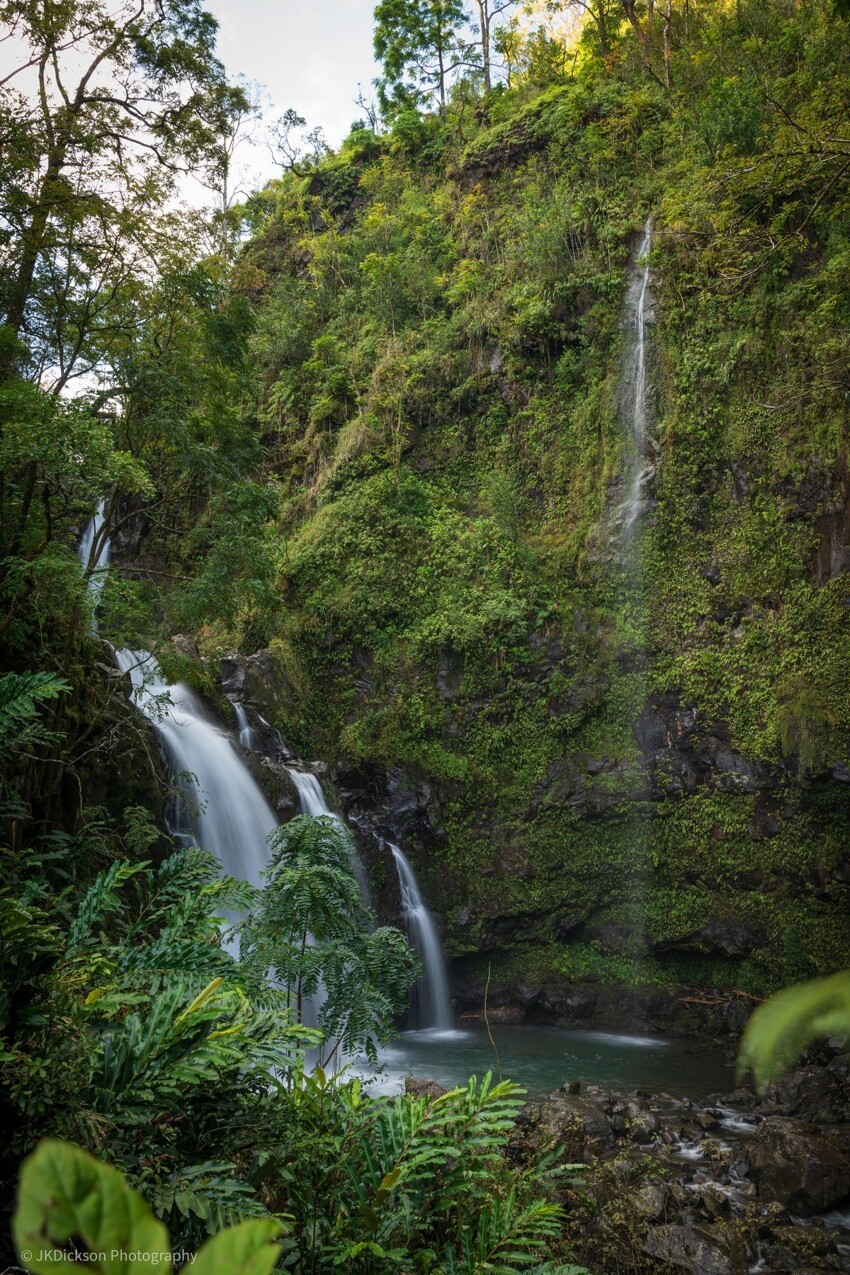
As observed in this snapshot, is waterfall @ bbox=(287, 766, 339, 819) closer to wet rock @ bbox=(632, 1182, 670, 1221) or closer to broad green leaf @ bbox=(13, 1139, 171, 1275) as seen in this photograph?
wet rock @ bbox=(632, 1182, 670, 1221)

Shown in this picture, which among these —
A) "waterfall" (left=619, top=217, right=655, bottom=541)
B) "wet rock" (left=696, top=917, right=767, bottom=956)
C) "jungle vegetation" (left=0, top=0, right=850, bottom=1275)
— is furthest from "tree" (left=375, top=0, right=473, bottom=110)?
"wet rock" (left=696, top=917, right=767, bottom=956)

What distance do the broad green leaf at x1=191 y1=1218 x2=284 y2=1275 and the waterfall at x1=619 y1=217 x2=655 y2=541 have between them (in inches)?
485

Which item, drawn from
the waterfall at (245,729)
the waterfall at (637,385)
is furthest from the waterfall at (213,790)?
the waterfall at (637,385)

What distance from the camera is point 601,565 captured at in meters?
12.2

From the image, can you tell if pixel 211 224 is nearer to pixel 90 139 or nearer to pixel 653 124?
pixel 90 139

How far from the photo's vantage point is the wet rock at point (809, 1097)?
22.7 ft

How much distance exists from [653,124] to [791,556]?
10.2m

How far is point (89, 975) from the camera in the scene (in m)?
2.17

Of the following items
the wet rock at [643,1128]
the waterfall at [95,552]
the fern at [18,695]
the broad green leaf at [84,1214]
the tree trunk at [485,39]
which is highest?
the tree trunk at [485,39]

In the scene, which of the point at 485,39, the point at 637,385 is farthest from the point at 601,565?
the point at 485,39

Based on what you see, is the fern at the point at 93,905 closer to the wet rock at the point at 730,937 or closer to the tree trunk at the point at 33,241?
the tree trunk at the point at 33,241

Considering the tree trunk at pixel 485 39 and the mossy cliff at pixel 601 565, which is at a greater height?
the tree trunk at pixel 485 39

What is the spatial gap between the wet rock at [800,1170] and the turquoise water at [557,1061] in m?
1.92

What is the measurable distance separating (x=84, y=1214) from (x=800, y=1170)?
22.6 ft
